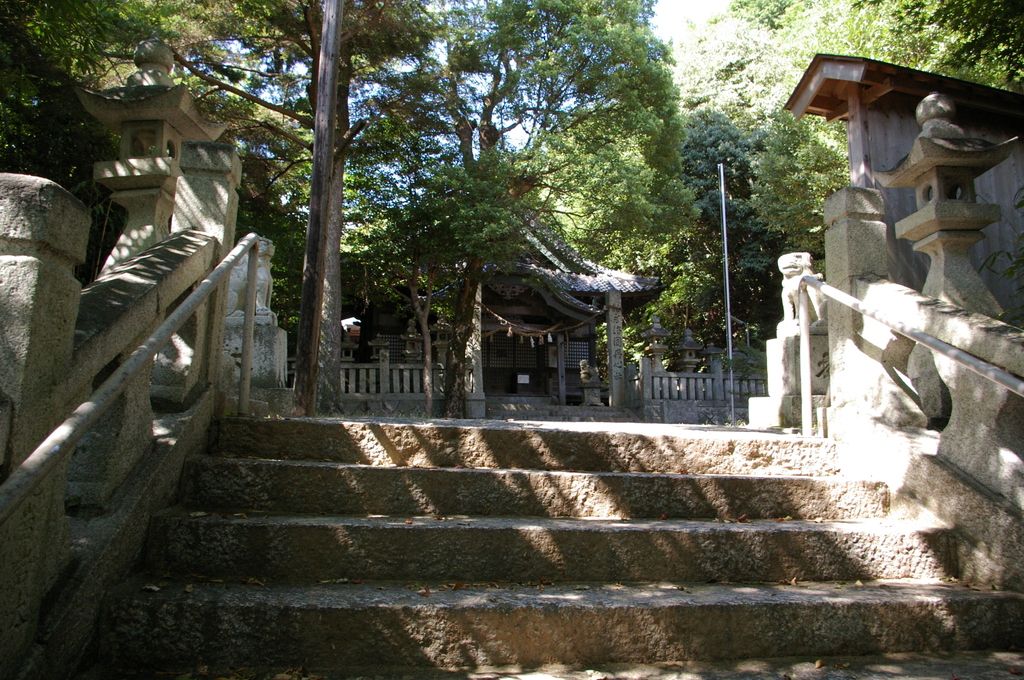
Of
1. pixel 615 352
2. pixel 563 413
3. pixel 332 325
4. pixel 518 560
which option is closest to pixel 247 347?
pixel 518 560

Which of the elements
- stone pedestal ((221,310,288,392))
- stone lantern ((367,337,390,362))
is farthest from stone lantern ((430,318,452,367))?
stone pedestal ((221,310,288,392))

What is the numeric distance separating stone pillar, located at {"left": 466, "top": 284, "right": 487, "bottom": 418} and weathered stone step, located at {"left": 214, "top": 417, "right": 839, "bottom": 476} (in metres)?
11.2

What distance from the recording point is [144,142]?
384cm

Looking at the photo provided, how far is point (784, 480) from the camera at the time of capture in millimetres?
3346

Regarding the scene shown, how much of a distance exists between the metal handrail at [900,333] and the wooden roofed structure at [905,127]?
13.6ft

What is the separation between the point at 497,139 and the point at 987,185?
923 cm

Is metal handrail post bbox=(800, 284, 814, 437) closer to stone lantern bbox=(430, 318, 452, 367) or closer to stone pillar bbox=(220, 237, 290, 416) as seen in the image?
stone pillar bbox=(220, 237, 290, 416)

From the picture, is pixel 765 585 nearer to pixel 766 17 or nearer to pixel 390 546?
pixel 390 546

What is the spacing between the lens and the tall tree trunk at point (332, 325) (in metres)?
11.9

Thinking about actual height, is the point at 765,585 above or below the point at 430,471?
below

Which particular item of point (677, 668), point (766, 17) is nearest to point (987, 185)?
point (677, 668)

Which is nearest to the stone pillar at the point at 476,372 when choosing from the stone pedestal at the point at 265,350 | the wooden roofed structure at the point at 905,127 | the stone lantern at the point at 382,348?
the stone lantern at the point at 382,348

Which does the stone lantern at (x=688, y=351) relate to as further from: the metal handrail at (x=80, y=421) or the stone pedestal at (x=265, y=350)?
the metal handrail at (x=80, y=421)

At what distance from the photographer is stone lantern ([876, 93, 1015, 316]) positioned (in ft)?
11.8
